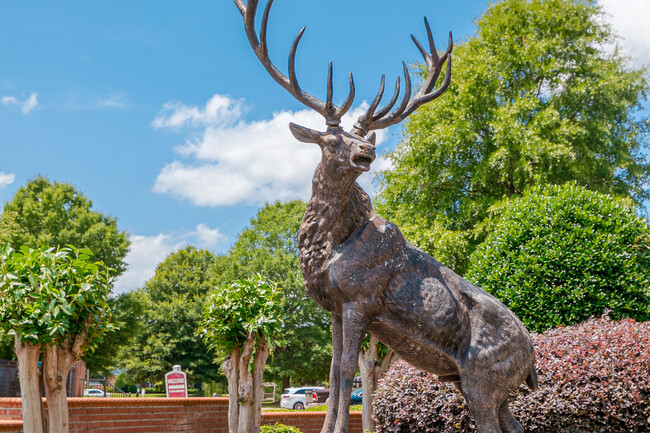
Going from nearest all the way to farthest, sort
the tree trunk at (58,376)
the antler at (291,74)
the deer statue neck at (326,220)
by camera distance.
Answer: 1. the deer statue neck at (326,220)
2. the antler at (291,74)
3. the tree trunk at (58,376)

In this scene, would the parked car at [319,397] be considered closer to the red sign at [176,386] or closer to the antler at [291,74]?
the red sign at [176,386]

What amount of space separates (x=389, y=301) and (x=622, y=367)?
14.1ft

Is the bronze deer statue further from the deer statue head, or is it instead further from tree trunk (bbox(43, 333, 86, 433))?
tree trunk (bbox(43, 333, 86, 433))

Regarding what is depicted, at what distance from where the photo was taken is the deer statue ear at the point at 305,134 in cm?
426

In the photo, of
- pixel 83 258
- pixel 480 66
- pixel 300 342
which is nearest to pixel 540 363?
pixel 83 258

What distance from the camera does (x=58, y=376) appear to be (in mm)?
6758

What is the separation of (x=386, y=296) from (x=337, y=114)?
1.41m

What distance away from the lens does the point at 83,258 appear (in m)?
6.89

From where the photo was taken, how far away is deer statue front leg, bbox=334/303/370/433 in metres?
3.90

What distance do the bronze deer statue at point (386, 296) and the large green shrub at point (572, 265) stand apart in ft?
17.8

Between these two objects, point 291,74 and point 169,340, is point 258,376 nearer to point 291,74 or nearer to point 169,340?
point 291,74

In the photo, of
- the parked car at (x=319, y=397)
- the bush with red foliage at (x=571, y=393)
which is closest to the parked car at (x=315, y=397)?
the parked car at (x=319, y=397)

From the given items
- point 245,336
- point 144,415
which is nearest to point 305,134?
point 245,336

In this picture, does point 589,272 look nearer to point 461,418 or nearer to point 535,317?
point 535,317
